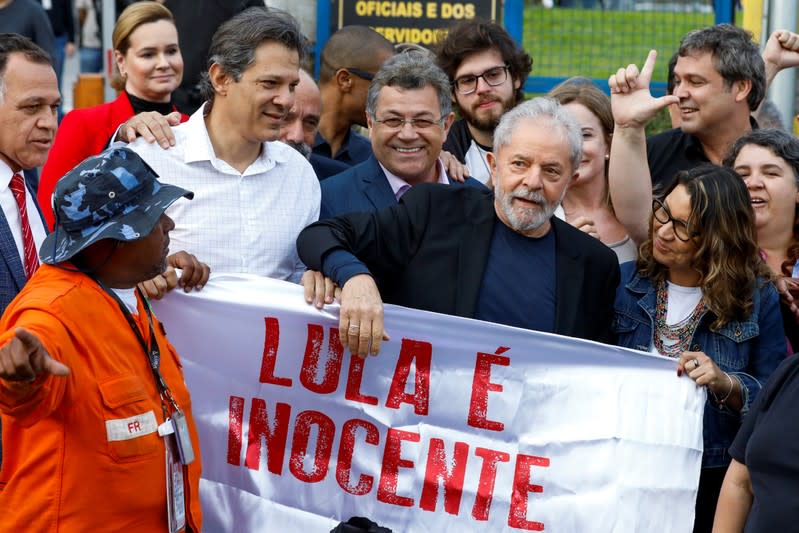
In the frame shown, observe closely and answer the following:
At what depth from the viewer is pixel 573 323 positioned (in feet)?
14.2

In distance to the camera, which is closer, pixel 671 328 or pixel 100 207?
pixel 100 207

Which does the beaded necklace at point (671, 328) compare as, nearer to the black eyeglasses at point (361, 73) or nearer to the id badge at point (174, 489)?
the id badge at point (174, 489)

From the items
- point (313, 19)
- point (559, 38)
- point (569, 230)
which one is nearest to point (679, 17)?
point (559, 38)

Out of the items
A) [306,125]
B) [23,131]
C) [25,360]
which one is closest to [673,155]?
[306,125]

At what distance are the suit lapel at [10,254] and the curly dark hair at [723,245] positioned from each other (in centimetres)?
230

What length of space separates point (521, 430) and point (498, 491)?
238 mm

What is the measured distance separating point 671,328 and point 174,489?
1930 millimetres

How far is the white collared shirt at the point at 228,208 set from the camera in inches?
176

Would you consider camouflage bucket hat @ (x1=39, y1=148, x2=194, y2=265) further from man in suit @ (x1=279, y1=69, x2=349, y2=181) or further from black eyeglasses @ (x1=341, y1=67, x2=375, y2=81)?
black eyeglasses @ (x1=341, y1=67, x2=375, y2=81)

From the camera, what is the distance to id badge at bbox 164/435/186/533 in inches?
141

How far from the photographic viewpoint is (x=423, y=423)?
4402mm

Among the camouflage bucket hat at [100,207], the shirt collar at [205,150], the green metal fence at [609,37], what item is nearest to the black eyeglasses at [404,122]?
the shirt collar at [205,150]

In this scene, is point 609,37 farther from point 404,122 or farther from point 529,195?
point 529,195

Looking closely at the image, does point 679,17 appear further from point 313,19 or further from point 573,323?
point 573,323
